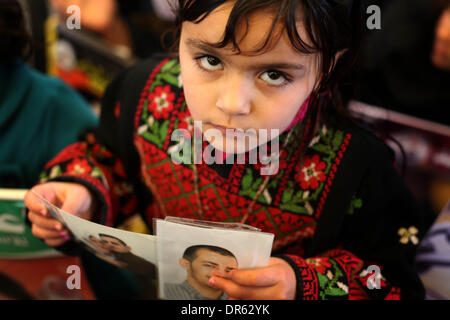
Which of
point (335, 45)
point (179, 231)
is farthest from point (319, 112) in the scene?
point (179, 231)

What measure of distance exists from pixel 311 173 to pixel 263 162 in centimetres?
7

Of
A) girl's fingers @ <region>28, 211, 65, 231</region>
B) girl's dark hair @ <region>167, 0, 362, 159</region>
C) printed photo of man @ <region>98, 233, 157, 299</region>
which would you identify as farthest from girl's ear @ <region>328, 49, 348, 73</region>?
girl's fingers @ <region>28, 211, 65, 231</region>

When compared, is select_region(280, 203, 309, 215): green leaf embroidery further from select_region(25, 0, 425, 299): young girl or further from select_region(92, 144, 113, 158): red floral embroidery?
select_region(92, 144, 113, 158): red floral embroidery

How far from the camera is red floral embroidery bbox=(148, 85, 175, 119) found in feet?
2.14

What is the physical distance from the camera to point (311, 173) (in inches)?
23.5

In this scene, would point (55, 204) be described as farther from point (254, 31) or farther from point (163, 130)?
point (254, 31)

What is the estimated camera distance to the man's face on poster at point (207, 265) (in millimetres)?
531

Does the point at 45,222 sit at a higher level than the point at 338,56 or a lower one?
lower

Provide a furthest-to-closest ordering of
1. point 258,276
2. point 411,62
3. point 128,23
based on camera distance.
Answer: point 128,23 < point 411,62 < point 258,276

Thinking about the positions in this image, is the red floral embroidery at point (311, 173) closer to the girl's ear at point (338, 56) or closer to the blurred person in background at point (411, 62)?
the girl's ear at point (338, 56)

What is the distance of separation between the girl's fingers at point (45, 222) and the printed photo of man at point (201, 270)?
19cm

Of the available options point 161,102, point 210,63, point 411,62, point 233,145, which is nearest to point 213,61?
point 210,63

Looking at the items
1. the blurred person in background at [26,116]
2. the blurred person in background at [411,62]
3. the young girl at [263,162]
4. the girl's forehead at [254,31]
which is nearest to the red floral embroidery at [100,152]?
the young girl at [263,162]
